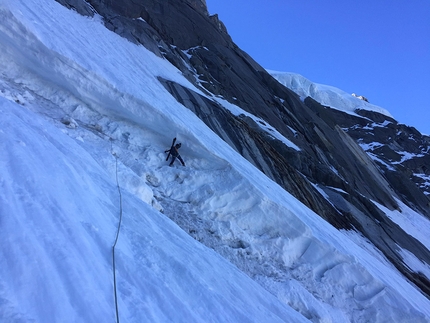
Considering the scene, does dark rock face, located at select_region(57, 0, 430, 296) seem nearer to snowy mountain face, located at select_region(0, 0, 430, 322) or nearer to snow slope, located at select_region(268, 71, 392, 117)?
snowy mountain face, located at select_region(0, 0, 430, 322)

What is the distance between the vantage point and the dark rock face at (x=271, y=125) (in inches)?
709

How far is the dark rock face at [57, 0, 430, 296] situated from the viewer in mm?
18000

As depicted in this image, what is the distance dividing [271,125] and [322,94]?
219 ft

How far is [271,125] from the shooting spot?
29.4 m

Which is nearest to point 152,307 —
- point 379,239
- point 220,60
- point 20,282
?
point 20,282

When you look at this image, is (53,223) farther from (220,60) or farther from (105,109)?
(220,60)

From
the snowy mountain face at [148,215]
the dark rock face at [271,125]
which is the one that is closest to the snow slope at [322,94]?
the dark rock face at [271,125]

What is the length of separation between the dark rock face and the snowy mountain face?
9.0 inches

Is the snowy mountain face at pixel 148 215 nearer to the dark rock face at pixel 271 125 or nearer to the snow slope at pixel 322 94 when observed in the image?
the dark rock face at pixel 271 125

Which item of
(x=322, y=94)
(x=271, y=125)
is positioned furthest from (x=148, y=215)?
(x=322, y=94)

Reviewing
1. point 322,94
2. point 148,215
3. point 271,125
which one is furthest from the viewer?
point 322,94

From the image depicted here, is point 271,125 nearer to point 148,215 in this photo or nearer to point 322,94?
point 148,215

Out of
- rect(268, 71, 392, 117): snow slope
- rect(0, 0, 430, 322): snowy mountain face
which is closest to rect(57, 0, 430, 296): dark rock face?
rect(0, 0, 430, 322): snowy mountain face

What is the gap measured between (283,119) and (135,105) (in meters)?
24.4
